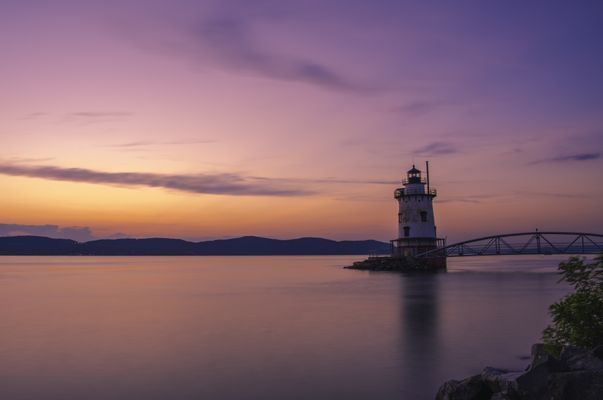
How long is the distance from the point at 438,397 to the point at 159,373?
30.7 ft

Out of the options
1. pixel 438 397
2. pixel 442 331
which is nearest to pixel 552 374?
pixel 438 397

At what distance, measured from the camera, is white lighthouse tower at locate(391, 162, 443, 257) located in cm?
7031

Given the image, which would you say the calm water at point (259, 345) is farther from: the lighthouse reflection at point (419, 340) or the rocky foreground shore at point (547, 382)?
the rocky foreground shore at point (547, 382)

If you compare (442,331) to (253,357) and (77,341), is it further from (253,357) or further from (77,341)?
(77,341)

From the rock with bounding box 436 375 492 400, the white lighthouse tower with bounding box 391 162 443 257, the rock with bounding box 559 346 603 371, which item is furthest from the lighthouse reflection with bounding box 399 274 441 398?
the white lighthouse tower with bounding box 391 162 443 257

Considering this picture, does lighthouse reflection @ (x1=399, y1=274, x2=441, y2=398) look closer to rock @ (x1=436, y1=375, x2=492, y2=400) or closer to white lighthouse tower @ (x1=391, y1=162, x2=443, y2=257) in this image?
rock @ (x1=436, y1=375, x2=492, y2=400)

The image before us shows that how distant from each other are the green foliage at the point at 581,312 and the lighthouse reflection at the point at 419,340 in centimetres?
431

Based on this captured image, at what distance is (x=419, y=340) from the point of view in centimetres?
2402

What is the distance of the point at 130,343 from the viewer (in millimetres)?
23641

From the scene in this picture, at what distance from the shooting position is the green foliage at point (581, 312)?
1232 cm

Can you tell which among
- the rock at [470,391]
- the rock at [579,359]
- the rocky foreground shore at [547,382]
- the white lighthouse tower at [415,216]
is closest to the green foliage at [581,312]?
the rocky foreground shore at [547,382]

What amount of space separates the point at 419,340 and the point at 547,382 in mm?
14660

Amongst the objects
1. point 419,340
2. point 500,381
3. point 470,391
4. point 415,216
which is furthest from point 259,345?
point 415,216

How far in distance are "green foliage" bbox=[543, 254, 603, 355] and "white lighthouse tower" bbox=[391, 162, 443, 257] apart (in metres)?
57.6
